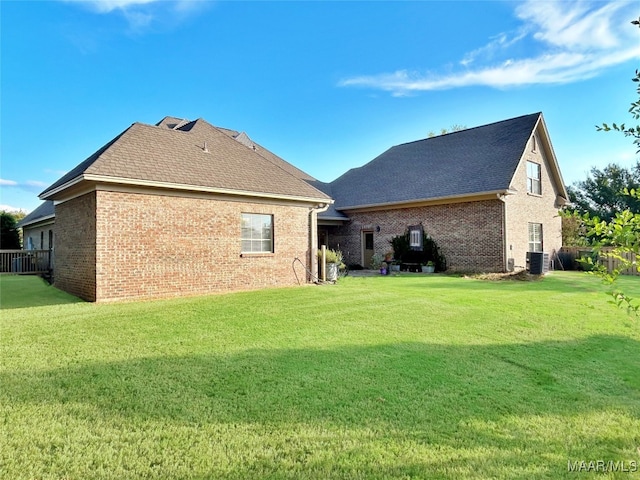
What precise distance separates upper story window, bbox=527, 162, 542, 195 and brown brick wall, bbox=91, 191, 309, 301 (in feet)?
42.8

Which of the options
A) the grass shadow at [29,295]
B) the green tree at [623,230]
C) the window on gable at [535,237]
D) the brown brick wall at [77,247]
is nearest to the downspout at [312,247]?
the brown brick wall at [77,247]

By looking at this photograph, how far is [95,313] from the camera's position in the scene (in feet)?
26.1

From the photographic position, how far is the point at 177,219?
10.3 meters

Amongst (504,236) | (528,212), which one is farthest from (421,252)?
(528,212)

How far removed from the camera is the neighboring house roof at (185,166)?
31.4 ft

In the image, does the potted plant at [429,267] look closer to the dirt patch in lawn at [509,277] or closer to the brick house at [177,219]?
the dirt patch in lawn at [509,277]

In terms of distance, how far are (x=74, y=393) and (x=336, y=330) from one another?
4.02 meters

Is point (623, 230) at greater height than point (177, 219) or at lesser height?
lesser

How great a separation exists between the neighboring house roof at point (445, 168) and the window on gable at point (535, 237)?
3.67 meters

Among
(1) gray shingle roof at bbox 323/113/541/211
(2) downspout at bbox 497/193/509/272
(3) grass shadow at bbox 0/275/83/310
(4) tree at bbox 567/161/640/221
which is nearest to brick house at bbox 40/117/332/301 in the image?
(3) grass shadow at bbox 0/275/83/310

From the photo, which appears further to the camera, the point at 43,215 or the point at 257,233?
the point at 43,215

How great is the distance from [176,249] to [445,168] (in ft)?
47.1

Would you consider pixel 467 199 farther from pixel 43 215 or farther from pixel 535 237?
pixel 43 215

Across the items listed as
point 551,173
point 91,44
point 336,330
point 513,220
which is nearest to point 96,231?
point 336,330
